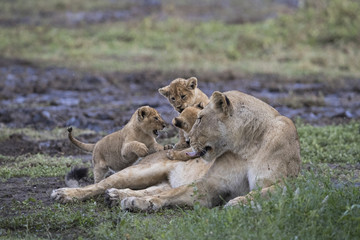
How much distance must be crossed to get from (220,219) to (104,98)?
30.6ft

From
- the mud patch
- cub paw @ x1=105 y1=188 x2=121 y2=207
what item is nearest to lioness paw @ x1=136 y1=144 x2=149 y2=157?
the mud patch

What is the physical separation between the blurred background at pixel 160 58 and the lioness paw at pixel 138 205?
4206 millimetres

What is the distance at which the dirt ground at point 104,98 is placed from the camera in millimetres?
10914

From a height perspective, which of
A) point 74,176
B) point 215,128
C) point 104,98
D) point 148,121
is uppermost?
point 215,128

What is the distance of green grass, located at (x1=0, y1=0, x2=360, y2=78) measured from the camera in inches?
692

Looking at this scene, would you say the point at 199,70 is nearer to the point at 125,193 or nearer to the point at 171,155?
the point at 171,155

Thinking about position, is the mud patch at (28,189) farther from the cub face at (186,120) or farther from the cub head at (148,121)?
the cub face at (186,120)

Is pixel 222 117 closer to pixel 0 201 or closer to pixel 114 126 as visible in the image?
pixel 0 201

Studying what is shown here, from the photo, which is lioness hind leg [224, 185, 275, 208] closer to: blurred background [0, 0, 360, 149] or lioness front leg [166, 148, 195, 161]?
lioness front leg [166, 148, 195, 161]

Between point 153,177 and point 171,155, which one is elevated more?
point 171,155

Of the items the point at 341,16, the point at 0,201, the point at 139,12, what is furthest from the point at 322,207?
the point at 139,12

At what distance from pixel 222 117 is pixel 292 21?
16389 millimetres

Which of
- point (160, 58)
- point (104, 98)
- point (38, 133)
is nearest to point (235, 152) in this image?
point (38, 133)

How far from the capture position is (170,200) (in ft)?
19.2
